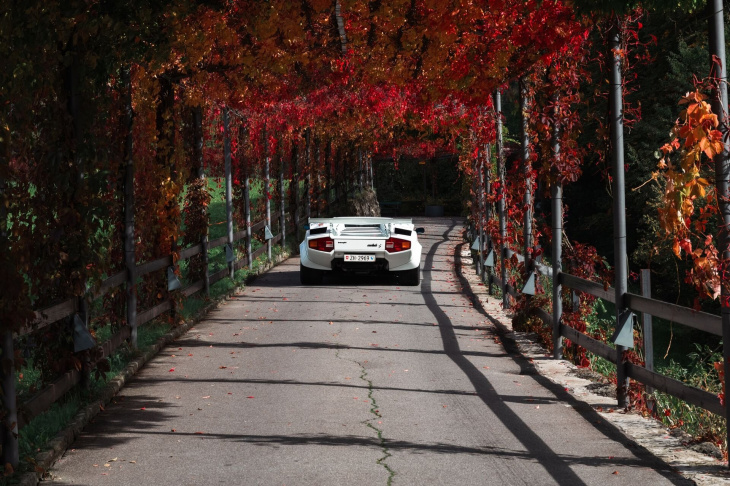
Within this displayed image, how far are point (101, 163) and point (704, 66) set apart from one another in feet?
93.9

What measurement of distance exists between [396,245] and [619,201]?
11.0 metres

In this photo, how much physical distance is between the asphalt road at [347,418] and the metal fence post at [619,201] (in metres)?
0.51

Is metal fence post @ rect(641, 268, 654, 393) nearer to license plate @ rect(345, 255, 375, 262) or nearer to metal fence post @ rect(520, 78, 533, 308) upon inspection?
metal fence post @ rect(520, 78, 533, 308)

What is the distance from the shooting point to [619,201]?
8.72m

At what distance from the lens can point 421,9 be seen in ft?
42.4

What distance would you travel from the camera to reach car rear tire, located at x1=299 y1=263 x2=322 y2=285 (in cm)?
2009

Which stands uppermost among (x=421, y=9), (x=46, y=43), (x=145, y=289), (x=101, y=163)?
(x=421, y=9)

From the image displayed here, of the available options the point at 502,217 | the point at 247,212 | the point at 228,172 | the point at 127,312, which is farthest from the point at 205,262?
the point at 247,212

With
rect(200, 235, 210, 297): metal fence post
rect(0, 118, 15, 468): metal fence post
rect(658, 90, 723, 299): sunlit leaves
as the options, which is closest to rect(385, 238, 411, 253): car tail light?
rect(200, 235, 210, 297): metal fence post

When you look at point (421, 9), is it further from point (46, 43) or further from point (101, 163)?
point (46, 43)

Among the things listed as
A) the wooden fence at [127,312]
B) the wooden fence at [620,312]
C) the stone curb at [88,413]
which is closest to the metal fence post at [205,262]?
the wooden fence at [127,312]

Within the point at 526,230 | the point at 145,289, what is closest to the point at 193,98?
the point at 145,289

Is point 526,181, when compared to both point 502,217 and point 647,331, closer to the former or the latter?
point 502,217

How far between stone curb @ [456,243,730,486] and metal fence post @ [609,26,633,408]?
1.03 feet
